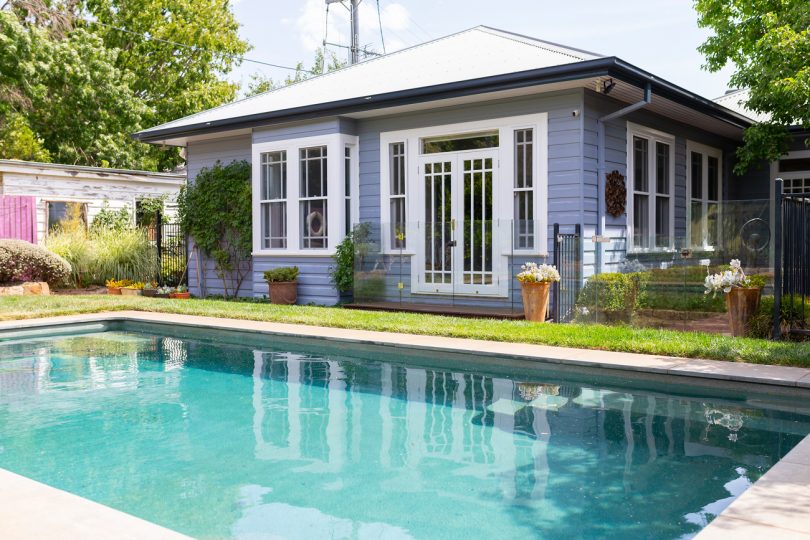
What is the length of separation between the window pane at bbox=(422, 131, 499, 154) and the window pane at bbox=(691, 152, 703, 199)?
4.54 m

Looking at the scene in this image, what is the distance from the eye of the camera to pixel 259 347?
320 inches

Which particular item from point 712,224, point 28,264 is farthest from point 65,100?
point 712,224

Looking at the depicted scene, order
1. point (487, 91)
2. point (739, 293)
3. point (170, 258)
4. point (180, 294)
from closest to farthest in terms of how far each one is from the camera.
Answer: point (739, 293) < point (487, 91) < point (180, 294) < point (170, 258)

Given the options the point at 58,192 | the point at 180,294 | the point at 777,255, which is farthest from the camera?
the point at 58,192

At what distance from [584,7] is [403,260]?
14.3m

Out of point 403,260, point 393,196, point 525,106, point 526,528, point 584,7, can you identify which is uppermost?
point 584,7

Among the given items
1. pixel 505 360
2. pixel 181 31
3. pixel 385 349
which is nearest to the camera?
pixel 505 360

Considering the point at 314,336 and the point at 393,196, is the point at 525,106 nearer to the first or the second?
the point at 393,196

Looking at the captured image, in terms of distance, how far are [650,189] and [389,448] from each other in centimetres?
792

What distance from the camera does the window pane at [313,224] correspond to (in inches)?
454

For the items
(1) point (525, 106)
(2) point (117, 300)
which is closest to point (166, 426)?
(1) point (525, 106)

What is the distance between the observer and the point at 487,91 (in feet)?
30.4

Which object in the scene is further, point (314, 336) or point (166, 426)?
point (314, 336)

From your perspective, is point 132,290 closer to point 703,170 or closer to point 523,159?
point 523,159
